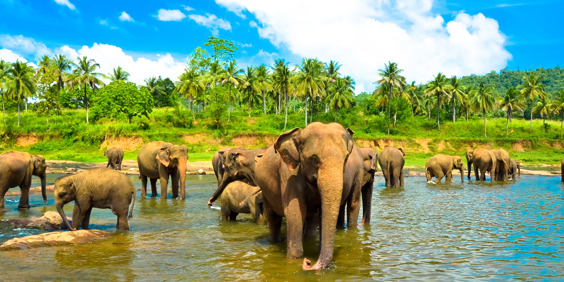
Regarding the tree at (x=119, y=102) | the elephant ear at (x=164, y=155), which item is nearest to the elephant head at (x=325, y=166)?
the elephant ear at (x=164, y=155)

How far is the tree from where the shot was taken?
66.1 m

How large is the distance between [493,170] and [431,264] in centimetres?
2477

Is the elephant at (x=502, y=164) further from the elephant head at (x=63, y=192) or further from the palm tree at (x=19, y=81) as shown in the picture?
the palm tree at (x=19, y=81)

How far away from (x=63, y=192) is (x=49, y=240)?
1572 millimetres

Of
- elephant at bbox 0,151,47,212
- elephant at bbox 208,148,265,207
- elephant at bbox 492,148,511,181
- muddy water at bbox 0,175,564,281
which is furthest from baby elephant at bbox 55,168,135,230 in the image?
elephant at bbox 492,148,511,181

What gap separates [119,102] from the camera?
66.4m

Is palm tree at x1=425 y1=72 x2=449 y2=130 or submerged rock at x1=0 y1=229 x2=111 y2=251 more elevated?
palm tree at x1=425 y1=72 x2=449 y2=130

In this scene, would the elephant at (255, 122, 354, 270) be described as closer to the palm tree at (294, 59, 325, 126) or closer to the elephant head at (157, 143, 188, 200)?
the elephant head at (157, 143, 188, 200)

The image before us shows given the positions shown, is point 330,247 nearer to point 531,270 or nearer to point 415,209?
point 531,270

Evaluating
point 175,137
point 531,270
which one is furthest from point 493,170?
point 175,137

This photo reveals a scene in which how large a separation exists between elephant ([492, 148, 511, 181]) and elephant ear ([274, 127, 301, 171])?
2707 centimetres

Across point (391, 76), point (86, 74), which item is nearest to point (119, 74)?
point (86, 74)

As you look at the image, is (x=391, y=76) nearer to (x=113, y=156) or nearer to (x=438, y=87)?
(x=438, y=87)

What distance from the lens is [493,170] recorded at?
100 ft
